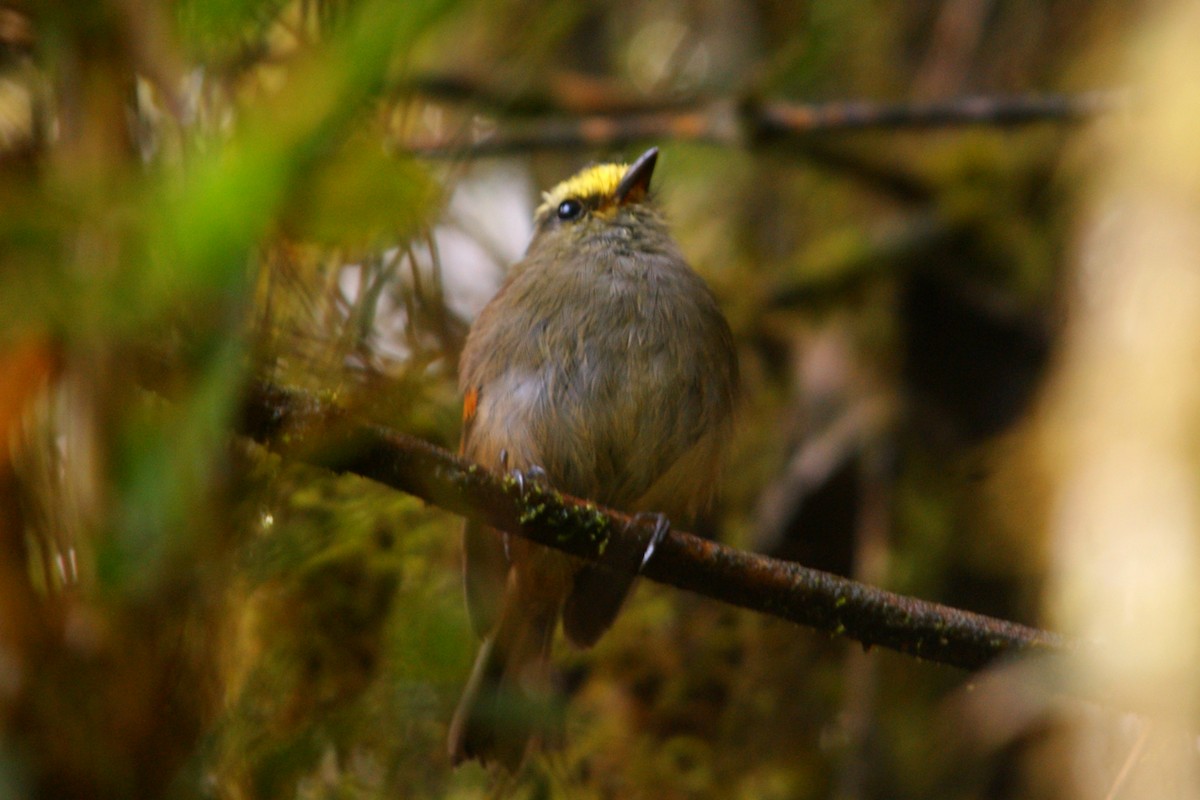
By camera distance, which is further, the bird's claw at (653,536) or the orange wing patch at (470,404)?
the orange wing patch at (470,404)

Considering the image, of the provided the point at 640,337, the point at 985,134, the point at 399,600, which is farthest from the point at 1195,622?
the point at 985,134

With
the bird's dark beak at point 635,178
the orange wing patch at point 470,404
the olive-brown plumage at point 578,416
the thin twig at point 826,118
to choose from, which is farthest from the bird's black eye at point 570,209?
the orange wing patch at point 470,404

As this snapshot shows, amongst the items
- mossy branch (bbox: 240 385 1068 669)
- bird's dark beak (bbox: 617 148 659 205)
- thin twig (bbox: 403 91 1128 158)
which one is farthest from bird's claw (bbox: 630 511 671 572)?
thin twig (bbox: 403 91 1128 158)

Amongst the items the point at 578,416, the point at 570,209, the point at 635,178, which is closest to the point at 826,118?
the point at 635,178

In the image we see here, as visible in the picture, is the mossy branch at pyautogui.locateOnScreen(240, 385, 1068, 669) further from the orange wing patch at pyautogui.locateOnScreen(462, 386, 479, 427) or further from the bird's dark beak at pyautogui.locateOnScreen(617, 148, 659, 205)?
the bird's dark beak at pyautogui.locateOnScreen(617, 148, 659, 205)

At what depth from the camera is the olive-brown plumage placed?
118 inches

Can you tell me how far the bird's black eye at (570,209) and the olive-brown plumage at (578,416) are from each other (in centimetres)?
25

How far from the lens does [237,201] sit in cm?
84

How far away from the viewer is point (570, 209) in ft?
11.9

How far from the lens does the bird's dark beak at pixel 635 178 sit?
11.6ft

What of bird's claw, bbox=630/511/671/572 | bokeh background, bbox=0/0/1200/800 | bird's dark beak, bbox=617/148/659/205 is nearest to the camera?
bokeh background, bbox=0/0/1200/800

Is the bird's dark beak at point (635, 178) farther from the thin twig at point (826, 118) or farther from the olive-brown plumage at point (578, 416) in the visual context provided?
the thin twig at point (826, 118)

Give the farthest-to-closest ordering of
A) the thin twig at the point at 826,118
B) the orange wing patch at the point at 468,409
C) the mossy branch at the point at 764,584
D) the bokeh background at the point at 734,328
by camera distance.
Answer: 1. the thin twig at the point at 826,118
2. the orange wing patch at the point at 468,409
3. the mossy branch at the point at 764,584
4. the bokeh background at the point at 734,328

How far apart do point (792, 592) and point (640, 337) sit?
1038mm
